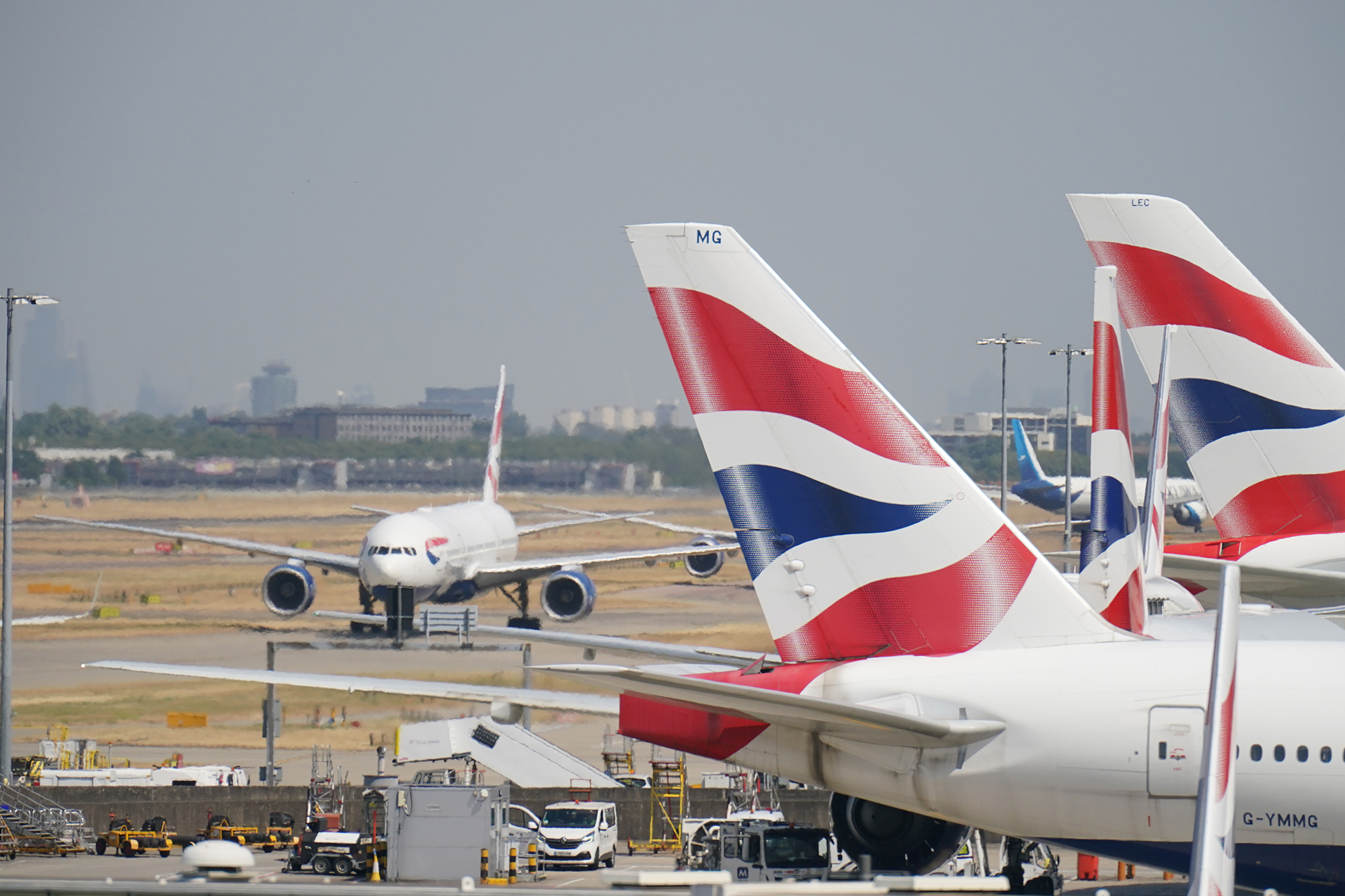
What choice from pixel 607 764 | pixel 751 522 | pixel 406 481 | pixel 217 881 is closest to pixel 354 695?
pixel 607 764

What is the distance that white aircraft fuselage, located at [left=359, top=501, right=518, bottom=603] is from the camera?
174 feet

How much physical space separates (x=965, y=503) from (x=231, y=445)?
Result: 16967 centimetres

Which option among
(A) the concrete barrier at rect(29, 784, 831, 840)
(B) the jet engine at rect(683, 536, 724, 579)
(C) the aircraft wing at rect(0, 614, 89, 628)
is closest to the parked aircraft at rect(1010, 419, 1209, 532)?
(B) the jet engine at rect(683, 536, 724, 579)

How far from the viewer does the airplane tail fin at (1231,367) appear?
23328 mm

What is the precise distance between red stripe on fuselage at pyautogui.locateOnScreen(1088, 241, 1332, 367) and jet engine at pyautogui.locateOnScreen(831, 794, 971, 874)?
11.5 metres

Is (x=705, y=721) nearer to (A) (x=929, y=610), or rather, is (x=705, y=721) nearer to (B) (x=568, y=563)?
(A) (x=929, y=610)

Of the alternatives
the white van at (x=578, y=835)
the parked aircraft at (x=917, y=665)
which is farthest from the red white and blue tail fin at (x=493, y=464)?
the parked aircraft at (x=917, y=665)

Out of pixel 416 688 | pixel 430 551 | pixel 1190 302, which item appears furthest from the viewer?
pixel 430 551

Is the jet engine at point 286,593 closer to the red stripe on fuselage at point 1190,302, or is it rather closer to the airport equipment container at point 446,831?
the airport equipment container at point 446,831

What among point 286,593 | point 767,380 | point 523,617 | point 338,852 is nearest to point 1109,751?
point 767,380

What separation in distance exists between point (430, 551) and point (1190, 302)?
35540mm

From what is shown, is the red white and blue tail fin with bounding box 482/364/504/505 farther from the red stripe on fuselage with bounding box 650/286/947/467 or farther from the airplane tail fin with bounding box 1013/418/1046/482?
the airplane tail fin with bounding box 1013/418/1046/482

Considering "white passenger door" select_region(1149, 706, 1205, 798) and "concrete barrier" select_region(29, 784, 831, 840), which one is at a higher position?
"white passenger door" select_region(1149, 706, 1205, 798)

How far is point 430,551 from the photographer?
54688mm
